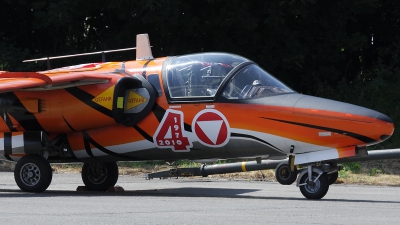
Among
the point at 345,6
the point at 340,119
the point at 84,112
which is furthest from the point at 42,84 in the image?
the point at 345,6

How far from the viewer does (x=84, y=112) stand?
13312 millimetres

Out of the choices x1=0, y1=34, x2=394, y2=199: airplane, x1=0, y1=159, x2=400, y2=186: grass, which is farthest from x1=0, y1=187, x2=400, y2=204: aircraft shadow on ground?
x1=0, y1=159, x2=400, y2=186: grass

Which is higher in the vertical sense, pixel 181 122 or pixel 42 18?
pixel 42 18

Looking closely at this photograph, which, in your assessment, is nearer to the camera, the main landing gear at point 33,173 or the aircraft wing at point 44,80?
the aircraft wing at point 44,80

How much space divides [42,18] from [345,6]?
9.38m

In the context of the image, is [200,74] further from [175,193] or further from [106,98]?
[175,193]

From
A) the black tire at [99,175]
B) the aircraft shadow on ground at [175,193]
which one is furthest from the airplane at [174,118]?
the black tire at [99,175]

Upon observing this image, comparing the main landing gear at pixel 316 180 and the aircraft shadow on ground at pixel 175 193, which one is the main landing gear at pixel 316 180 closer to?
the main landing gear at pixel 316 180

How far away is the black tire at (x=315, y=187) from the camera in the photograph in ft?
38.4

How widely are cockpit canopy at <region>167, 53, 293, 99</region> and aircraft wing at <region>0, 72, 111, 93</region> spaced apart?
125 centimetres

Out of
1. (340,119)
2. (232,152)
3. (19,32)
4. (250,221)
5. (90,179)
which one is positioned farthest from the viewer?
(19,32)

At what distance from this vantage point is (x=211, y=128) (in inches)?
490

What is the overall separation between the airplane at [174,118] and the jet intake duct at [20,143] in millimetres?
Result: 17

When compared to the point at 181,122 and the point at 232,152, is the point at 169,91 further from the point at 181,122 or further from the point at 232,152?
the point at 232,152
